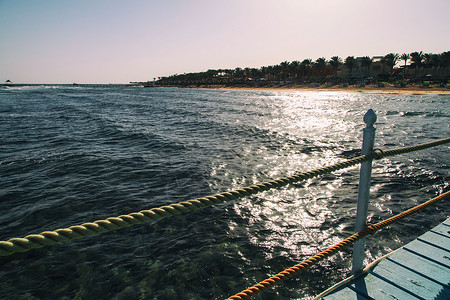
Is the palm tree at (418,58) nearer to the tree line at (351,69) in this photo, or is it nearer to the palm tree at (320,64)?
the tree line at (351,69)

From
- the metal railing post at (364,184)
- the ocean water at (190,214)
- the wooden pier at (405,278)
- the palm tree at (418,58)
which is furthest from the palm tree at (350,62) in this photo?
the metal railing post at (364,184)

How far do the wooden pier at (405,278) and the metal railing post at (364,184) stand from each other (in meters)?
0.22

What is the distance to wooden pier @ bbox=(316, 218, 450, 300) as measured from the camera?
8.77 ft

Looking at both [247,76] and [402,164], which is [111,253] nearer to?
[402,164]

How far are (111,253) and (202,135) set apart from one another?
1372cm

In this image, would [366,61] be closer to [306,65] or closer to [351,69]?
[351,69]

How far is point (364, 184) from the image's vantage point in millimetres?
2623

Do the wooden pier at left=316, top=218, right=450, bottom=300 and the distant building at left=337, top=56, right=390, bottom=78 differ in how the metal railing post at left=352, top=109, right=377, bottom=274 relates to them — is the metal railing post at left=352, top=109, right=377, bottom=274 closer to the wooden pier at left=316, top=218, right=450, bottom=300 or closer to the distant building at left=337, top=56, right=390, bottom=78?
the wooden pier at left=316, top=218, right=450, bottom=300

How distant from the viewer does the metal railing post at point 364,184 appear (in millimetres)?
2486

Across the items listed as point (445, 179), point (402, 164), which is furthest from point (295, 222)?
point (402, 164)

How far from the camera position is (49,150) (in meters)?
14.3

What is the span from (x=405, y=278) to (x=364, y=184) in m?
1.30

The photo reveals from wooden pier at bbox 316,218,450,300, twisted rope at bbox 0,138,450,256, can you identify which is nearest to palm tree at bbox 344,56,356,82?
wooden pier at bbox 316,218,450,300

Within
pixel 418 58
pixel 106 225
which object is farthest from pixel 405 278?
pixel 418 58
